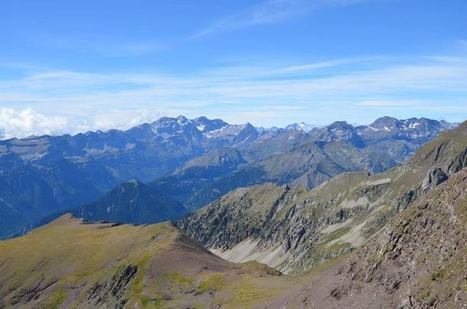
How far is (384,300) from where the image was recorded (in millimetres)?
91312

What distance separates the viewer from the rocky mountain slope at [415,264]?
8119cm

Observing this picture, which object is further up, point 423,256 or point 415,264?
point 423,256

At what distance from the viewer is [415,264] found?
91.1m

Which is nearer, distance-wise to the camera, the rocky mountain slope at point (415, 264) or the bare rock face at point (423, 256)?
the bare rock face at point (423, 256)

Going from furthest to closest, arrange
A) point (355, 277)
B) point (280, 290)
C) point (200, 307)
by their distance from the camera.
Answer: point (200, 307) → point (280, 290) → point (355, 277)

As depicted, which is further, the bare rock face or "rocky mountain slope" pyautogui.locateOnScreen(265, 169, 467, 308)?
"rocky mountain slope" pyautogui.locateOnScreen(265, 169, 467, 308)

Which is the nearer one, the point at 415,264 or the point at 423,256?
the point at 423,256

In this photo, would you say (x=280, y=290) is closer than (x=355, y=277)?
No

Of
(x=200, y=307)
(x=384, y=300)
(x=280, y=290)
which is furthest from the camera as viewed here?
(x=200, y=307)

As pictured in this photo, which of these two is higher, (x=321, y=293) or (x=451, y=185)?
(x=451, y=185)

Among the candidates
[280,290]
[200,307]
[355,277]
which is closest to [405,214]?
[355,277]

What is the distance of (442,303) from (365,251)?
29820mm

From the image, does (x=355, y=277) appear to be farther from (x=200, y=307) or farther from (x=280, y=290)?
(x=200, y=307)

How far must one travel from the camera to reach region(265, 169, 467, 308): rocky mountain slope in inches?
3196
